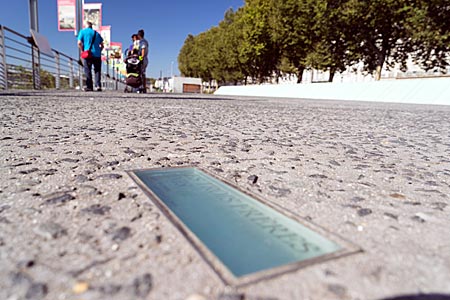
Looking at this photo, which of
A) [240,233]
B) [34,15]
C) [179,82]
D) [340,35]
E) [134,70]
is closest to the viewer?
[240,233]

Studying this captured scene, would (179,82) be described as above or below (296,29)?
below

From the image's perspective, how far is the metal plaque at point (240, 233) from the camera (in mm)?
766

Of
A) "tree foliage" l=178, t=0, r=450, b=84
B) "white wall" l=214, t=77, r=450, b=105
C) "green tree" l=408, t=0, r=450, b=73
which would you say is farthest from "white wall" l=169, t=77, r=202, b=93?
"green tree" l=408, t=0, r=450, b=73

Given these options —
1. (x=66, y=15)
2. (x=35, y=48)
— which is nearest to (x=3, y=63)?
(x=35, y=48)

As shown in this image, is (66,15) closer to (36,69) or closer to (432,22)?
(36,69)

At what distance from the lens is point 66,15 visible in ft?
37.6

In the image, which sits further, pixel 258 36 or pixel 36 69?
pixel 258 36

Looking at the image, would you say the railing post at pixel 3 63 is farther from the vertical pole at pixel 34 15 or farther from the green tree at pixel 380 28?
the green tree at pixel 380 28

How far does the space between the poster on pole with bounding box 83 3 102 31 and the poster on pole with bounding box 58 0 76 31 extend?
2.11 meters

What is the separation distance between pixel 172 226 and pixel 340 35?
2092 cm

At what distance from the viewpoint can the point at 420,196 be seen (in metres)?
1.40

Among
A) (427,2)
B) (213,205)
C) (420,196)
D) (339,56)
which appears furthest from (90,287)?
(339,56)

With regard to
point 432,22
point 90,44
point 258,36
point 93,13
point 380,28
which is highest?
point 258,36

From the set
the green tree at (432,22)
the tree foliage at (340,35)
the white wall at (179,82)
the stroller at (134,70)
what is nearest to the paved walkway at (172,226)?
the stroller at (134,70)
